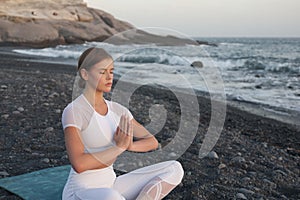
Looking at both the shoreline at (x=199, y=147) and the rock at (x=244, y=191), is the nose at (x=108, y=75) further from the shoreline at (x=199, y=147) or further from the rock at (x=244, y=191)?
the rock at (x=244, y=191)

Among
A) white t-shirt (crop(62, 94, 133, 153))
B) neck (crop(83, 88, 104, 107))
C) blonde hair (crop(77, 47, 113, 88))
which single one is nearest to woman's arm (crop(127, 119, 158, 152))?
white t-shirt (crop(62, 94, 133, 153))

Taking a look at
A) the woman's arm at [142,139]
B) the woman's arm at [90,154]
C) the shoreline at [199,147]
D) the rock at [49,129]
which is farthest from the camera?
the rock at [49,129]

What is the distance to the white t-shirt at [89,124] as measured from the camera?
10.8 ft

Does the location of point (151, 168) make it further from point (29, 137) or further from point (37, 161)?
point (29, 137)

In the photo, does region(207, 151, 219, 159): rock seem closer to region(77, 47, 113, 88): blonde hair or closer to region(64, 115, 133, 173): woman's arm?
region(64, 115, 133, 173): woman's arm

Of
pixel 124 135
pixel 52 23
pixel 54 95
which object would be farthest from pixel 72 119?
pixel 52 23

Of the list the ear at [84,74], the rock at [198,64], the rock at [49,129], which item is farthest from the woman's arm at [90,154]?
the rock at [198,64]

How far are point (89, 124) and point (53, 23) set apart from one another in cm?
5541

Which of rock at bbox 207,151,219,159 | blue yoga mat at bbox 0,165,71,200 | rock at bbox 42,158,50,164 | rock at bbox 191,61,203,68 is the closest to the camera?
blue yoga mat at bbox 0,165,71,200

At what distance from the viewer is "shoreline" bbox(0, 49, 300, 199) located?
5316 millimetres

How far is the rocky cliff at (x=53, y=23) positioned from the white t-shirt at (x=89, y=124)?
33.3 m

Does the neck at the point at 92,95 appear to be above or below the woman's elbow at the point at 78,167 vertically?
above

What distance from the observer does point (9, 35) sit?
147 feet

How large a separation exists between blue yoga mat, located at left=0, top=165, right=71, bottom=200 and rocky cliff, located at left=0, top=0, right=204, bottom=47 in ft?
104
